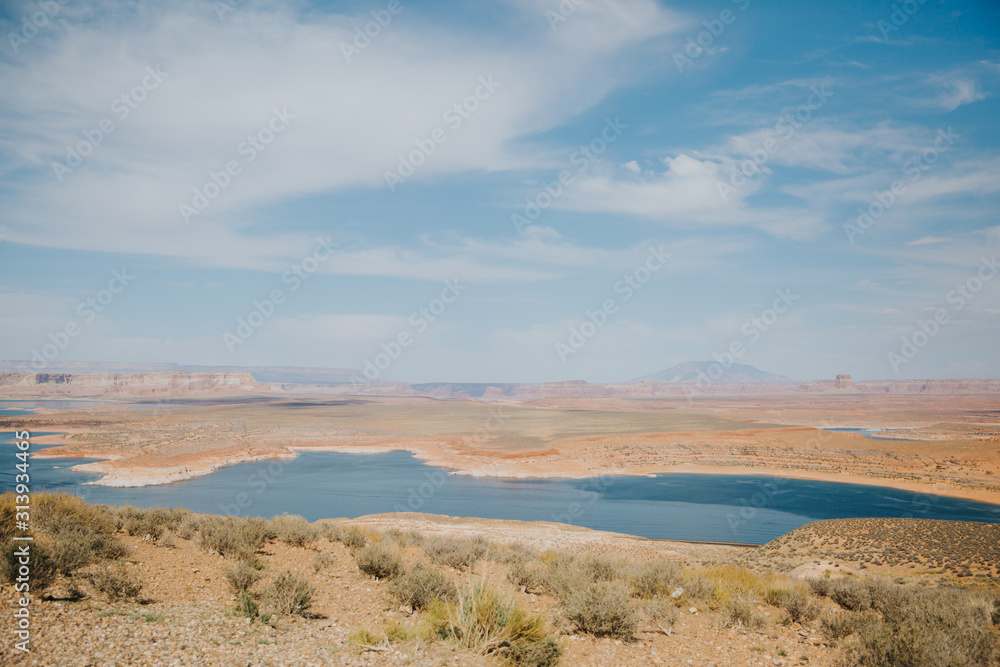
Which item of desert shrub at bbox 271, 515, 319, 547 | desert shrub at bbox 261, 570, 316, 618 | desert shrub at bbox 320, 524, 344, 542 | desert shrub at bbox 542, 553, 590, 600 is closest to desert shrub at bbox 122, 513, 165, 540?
desert shrub at bbox 271, 515, 319, 547

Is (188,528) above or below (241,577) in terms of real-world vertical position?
below

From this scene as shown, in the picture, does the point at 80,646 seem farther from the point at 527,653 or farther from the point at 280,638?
the point at 527,653

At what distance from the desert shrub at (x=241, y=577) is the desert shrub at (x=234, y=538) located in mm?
1677

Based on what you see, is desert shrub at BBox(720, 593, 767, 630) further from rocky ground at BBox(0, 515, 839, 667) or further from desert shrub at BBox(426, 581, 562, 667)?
desert shrub at BBox(426, 581, 562, 667)

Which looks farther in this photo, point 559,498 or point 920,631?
point 559,498

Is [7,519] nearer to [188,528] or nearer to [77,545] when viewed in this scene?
[77,545]

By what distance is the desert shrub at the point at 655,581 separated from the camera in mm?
9500

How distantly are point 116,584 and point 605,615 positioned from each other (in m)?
6.36

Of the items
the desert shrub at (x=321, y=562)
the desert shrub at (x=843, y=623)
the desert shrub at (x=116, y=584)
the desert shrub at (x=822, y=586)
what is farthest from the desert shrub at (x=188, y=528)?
the desert shrub at (x=822, y=586)

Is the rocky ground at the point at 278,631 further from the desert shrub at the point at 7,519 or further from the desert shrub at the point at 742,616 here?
the desert shrub at the point at 7,519

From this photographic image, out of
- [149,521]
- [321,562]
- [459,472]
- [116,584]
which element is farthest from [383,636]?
[459,472]

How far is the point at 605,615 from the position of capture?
7.16 meters

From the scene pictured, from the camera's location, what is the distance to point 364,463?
195 ft

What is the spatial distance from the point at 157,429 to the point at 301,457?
25.2m
